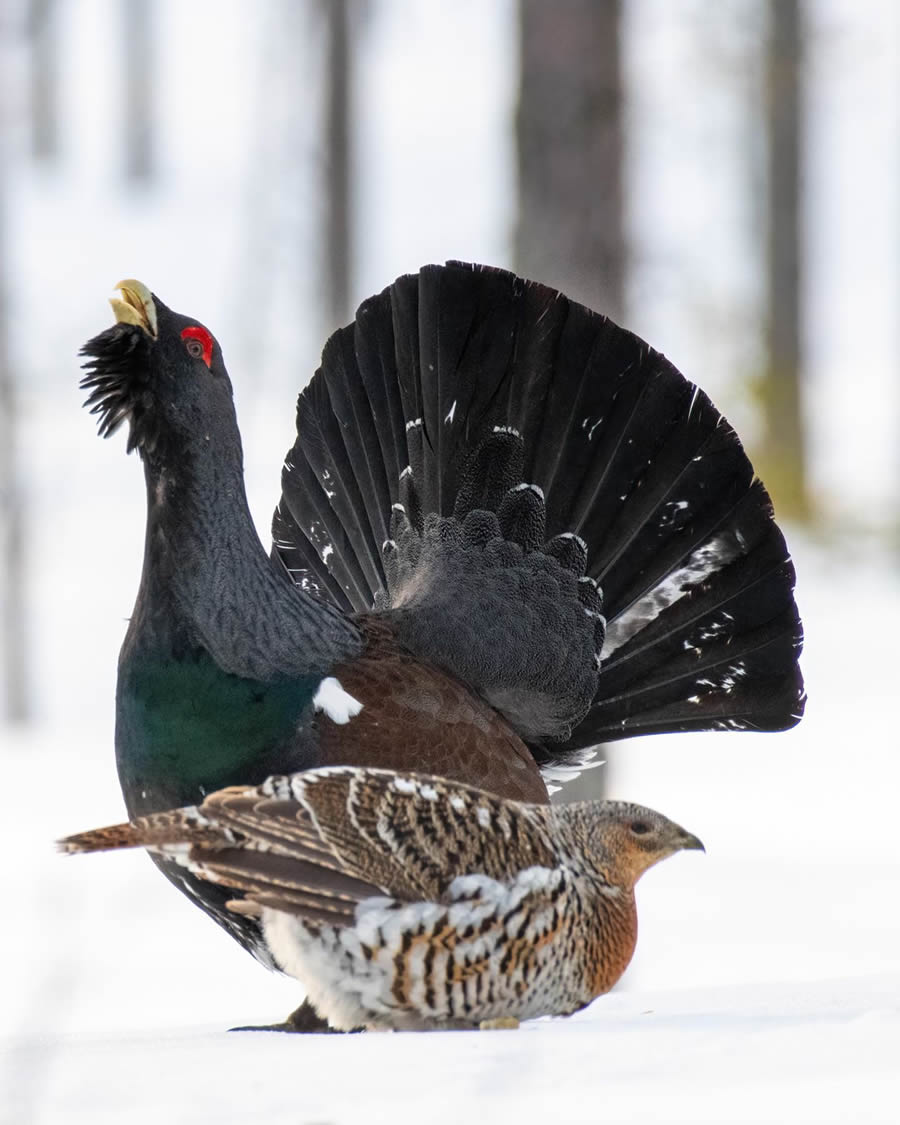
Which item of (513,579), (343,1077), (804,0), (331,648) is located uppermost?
(804,0)

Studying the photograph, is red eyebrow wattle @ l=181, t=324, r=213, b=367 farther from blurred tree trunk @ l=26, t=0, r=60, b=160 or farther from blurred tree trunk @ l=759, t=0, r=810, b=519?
blurred tree trunk @ l=26, t=0, r=60, b=160

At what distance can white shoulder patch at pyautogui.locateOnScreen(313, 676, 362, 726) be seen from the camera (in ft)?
14.9

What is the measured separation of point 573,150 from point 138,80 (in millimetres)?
32881

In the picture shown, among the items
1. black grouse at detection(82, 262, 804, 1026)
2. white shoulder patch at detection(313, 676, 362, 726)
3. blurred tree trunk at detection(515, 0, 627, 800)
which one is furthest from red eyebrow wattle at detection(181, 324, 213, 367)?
blurred tree trunk at detection(515, 0, 627, 800)

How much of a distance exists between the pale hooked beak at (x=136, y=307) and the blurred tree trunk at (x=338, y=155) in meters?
16.5

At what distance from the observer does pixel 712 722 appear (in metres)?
5.73

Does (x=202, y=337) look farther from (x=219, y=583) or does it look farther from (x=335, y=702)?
(x=335, y=702)

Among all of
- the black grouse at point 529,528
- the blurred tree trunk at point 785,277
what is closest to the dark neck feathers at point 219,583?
the black grouse at point 529,528

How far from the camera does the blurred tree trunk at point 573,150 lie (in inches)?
311

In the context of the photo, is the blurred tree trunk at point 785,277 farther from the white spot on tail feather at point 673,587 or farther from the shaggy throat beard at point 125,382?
the shaggy throat beard at point 125,382

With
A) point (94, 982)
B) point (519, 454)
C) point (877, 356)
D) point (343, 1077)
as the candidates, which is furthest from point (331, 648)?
point (877, 356)

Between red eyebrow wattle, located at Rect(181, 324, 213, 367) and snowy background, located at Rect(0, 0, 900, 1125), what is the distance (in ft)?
5.06

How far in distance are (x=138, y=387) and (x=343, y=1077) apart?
7.73 feet

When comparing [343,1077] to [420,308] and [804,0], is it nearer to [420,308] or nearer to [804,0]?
[420,308]
